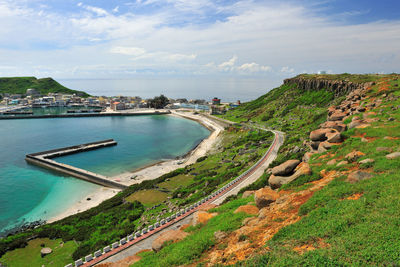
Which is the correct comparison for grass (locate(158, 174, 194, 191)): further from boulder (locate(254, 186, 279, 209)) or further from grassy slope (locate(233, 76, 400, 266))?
grassy slope (locate(233, 76, 400, 266))

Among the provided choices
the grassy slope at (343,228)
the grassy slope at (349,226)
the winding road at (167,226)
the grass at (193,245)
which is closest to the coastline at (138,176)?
the winding road at (167,226)

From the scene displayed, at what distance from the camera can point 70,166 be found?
53906 mm

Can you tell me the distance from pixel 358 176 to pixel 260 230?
772 cm

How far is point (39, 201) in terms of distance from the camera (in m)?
40.7

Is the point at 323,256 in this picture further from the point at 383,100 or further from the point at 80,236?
the point at 383,100

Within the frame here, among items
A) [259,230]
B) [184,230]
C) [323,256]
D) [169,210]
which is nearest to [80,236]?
[169,210]

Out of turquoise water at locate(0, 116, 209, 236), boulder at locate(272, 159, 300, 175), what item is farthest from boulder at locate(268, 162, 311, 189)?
turquoise water at locate(0, 116, 209, 236)

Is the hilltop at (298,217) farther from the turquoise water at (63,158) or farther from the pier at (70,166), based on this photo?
the pier at (70,166)

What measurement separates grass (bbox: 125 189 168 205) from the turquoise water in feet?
44.3

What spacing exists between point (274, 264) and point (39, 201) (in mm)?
46647

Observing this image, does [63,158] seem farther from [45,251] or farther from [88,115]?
[88,115]

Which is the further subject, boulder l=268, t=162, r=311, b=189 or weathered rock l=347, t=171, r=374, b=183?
boulder l=268, t=162, r=311, b=189

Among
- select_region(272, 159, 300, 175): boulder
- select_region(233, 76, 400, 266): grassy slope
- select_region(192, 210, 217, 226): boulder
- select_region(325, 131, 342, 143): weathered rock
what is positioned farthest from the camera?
select_region(325, 131, 342, 143): weathered rock

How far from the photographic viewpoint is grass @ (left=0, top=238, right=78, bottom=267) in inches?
811
